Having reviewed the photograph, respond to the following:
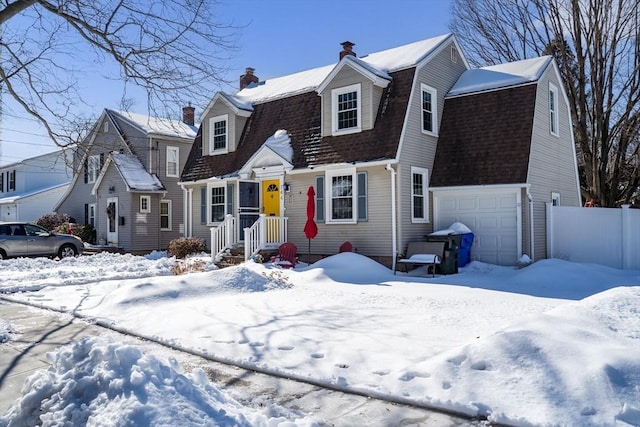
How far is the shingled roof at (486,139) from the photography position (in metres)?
14.2

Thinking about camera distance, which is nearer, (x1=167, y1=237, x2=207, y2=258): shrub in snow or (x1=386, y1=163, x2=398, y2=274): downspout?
(x1=386, y1=163, x2=398, y2=274): downspout

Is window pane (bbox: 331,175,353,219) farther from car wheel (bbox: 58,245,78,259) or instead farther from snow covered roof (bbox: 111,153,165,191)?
snow covered roof (bbox: 111,153,165,191)

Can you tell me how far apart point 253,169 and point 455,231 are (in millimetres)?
7131

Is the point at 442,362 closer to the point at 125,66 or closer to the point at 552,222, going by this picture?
the point at 125,66

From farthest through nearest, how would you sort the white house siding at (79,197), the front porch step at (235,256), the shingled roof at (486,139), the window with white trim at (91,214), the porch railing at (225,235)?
the white house siding at (79,197) → the window with white trim at (91,214) → the porch railing at (225,235) → the front porch step at (235,256) → the shingled roof at (486,139)

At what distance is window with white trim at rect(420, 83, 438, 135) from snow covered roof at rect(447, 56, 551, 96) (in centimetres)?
81

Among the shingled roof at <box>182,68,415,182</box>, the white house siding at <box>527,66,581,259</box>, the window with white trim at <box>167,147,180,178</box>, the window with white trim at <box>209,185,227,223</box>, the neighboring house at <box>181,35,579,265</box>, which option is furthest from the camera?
the window with white trim at <box>167,147,180,178</box>

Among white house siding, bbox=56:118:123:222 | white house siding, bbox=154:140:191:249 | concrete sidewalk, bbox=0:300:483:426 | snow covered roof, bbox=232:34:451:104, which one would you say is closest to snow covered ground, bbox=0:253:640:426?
concrete sidewalk, bbox=0:300:483:426

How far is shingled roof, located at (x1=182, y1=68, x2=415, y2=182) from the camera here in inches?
585

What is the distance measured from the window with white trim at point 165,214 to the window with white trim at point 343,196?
12171 millimetres

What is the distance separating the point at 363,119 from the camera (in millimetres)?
15453

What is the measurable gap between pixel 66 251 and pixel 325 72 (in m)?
12.4

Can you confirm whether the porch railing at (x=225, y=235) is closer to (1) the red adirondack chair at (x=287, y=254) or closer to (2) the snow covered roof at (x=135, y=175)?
(1) the red adirondack chair at (x=287, y=254)

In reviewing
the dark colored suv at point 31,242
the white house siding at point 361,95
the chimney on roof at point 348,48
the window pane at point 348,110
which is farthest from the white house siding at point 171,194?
the window pane at point 348,110
